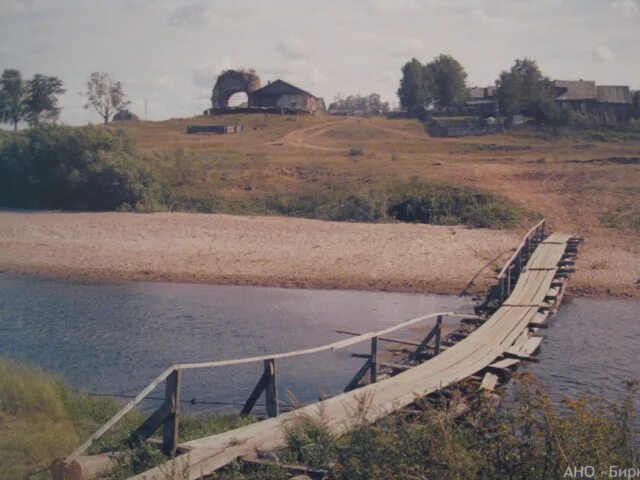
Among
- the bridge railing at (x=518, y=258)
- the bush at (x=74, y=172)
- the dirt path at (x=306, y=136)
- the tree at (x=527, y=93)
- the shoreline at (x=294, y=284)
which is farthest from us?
the tree at (x=527, y=93)

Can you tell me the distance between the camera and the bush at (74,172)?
28875 millimetres

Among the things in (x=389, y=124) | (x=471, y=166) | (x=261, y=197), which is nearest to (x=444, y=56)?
(x=389, y=124)

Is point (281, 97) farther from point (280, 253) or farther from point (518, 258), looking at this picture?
point (518, 258)

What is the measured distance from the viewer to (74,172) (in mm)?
28875

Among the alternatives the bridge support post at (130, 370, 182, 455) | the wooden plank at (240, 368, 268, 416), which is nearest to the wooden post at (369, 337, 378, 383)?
the wooden plank at (240, 368, 268, 416)

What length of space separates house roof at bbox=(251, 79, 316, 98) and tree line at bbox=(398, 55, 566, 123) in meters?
9.60

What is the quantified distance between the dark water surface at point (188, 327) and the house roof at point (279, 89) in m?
44.3

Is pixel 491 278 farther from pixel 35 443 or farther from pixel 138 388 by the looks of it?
pixel 35 443

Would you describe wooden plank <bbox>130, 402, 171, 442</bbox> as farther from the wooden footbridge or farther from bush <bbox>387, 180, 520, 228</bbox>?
bush <bbox>387, 180, 520, 228</bbox>

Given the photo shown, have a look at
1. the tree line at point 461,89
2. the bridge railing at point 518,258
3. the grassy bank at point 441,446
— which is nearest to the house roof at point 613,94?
the tree line at point 461,89

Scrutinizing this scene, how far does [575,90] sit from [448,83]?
471 inches

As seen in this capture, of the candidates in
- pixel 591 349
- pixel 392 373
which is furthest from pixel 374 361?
pixel 591 349

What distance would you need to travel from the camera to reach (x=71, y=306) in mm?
18109

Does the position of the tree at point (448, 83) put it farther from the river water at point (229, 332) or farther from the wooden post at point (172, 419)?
the wooden post at point (172, 419)
